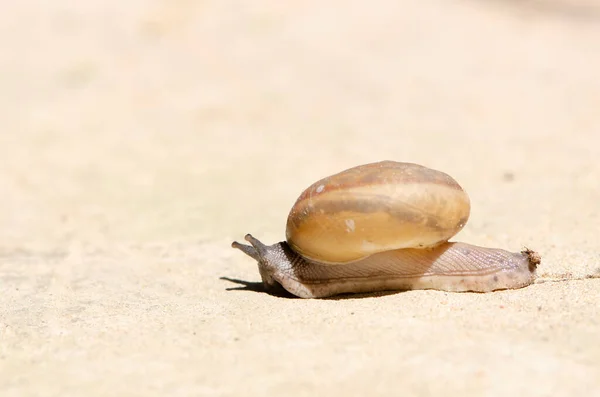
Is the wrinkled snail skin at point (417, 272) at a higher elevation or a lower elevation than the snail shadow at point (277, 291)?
higher

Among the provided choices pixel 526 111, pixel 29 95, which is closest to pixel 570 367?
pixel 526 111

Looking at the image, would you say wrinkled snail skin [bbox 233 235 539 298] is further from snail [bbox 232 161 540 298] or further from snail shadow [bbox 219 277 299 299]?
snail shadow [bbox 219 277 299 299]

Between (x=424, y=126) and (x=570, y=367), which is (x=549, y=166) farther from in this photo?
(x=570, y=367)

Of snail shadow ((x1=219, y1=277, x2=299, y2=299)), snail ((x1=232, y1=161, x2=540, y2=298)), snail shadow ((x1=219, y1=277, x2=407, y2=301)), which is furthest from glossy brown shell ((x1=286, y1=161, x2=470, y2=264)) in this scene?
snail shadow ((x1=219, y1=277, x2=299, y2=299))

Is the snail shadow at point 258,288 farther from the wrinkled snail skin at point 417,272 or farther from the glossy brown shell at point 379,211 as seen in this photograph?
the glossy brown shell at point 379,211

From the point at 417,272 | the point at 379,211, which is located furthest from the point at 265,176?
the point at 379,211

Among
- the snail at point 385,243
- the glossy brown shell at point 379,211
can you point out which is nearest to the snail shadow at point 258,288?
the snail at point 385,243

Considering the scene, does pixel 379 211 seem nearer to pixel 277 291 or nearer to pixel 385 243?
pixel 385 243
